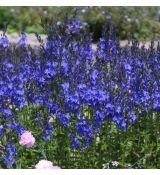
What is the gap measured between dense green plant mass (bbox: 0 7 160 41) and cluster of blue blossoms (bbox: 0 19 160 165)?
209 inches

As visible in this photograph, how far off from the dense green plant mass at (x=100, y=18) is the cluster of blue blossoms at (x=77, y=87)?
531 cm

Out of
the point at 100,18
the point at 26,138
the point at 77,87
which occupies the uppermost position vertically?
the point at 100,18

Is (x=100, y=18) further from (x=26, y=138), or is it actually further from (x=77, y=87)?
(x=26, y=138)

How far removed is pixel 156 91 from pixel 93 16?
6.58 m

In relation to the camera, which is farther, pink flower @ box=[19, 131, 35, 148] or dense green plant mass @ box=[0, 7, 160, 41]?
dense green plant mass @ box=[0, 7, 160, 41]

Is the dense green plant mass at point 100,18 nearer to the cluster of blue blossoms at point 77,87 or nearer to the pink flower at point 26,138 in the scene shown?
the cluster of blue blossoms at point 77,87

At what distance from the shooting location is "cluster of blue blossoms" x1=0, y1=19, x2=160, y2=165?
4.47 metres

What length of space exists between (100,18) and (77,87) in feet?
21.2

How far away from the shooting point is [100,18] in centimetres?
1088

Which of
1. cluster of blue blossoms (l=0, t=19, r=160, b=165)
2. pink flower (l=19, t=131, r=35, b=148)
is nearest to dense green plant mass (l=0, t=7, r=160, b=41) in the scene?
cluster of blue blossoms (l=0, t=19, r=160, b=165)

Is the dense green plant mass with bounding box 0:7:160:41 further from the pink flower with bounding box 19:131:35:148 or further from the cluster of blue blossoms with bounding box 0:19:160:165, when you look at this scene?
the pink flower with bounding box 19:131:35:148

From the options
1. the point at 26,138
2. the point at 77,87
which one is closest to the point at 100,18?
the point at 77,87
